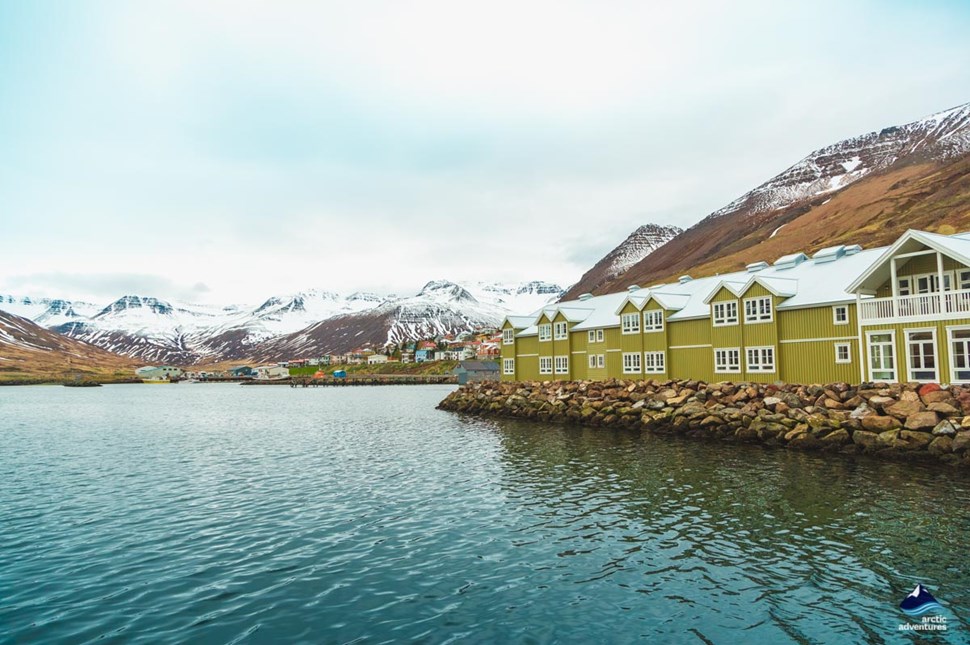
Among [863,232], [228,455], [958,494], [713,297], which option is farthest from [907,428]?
[863,232]

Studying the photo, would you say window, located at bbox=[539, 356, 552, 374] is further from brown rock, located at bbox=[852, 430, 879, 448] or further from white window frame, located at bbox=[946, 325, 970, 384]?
white window frame, located at bbox=[946, 325, 970, 384]

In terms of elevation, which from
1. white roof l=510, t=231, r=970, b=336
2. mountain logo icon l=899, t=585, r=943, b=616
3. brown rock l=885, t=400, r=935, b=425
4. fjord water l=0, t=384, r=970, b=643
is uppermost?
white roof l=510, t=231, r=970, b=336

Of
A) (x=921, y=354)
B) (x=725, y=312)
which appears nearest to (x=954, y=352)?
(x=921, y=354)

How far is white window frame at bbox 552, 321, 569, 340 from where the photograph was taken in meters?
68.5

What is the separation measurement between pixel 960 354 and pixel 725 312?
17428 millimetres

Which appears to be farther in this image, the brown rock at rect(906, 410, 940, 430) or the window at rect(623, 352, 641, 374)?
the window at rect(623, 352, 641, 374)

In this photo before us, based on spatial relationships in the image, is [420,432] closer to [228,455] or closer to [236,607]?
[228,455]

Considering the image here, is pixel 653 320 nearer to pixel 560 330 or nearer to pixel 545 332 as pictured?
pixel 560 330

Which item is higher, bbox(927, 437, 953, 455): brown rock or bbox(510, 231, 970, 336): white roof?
bbox(510, 231, 970, 336): white roof

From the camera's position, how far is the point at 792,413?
36.5 meters

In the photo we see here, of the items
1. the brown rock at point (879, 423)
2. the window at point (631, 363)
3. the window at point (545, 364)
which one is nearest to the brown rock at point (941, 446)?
the brown rock at point (879, 423)

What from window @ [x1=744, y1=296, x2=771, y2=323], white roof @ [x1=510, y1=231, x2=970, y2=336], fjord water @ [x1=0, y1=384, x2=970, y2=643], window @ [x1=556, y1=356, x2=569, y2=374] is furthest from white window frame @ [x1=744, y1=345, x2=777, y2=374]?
window @ [x1=556, y1=356, x2=569, y2=374]

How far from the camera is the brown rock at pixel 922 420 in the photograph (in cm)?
2989

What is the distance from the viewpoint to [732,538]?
17.8m
